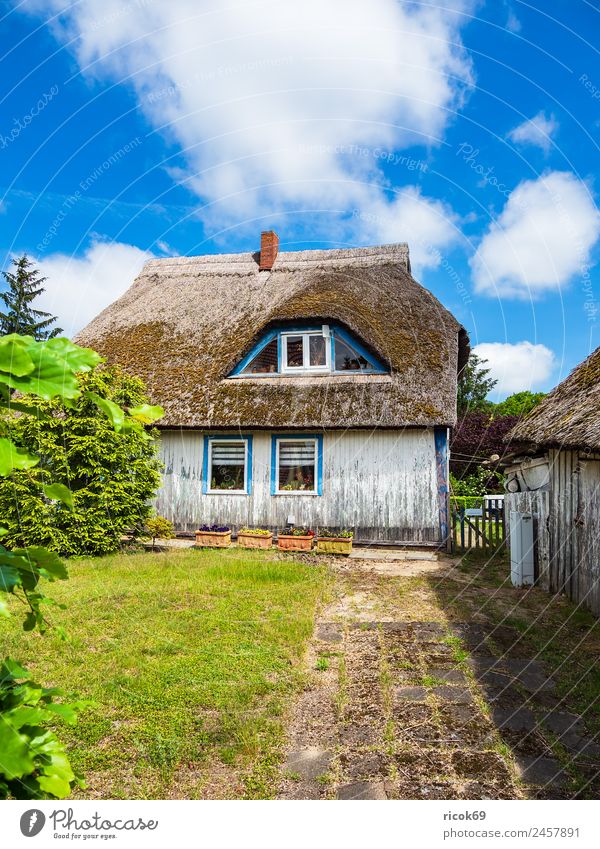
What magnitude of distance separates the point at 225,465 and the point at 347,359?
3896 millimetres

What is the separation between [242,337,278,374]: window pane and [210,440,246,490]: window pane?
192 cm

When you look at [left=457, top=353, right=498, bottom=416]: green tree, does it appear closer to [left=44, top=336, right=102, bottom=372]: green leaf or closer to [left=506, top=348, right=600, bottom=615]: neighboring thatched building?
[left=506, top=348, right=600, bottom=615]: neighboring thatched building

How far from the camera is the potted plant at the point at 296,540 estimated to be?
445 inches

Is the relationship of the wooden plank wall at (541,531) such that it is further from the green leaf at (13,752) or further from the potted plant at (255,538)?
the green leaf at (13,752)

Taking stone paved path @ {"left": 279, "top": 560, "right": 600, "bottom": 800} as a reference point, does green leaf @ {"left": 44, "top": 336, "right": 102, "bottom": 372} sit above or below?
above

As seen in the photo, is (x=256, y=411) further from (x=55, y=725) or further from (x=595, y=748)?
(x=595, y=748)

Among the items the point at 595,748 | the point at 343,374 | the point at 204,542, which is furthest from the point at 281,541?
the point at 595,748

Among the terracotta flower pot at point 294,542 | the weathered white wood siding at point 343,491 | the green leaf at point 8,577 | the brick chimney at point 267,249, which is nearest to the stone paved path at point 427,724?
the green leaf at point 8,577

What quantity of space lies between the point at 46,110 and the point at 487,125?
4.21 metres

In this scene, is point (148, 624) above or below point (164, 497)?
below

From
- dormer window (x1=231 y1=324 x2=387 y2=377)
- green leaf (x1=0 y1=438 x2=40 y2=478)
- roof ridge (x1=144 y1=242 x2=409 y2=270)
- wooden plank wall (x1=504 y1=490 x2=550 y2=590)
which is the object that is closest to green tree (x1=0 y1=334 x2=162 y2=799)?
green leaf (x1=0 y1=438 x2=40 y2=478)

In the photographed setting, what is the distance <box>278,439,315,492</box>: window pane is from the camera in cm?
1221

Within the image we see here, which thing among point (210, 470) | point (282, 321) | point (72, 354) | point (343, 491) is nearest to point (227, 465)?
point (210, 470)

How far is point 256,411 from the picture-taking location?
12125mm
